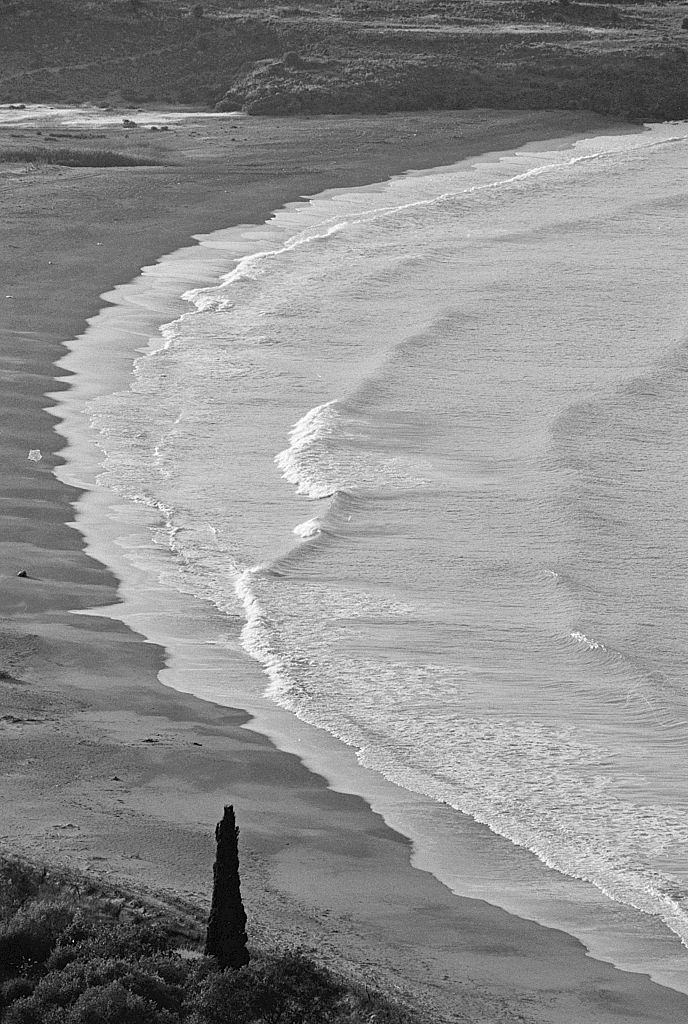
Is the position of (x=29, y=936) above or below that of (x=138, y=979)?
above

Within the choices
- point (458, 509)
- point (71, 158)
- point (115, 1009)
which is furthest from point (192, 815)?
point (71, 158)

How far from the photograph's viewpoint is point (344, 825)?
11.1 metres

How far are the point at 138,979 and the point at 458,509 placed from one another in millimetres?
11130

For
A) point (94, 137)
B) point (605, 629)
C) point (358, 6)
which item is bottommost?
point (605, 629)

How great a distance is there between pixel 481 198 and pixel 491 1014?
35266mm

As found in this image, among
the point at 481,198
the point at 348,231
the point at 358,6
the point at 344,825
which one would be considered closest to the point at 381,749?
the point at 344,825

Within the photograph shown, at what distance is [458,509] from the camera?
61.7 feet

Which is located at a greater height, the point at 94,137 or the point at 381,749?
the point at 94,137

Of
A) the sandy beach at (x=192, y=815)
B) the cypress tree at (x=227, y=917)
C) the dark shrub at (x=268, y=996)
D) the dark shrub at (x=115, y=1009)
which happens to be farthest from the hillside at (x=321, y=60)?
the dark shrub at (x=115, y=1009)

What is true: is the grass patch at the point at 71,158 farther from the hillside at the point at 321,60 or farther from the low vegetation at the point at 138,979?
the low vegetation at the point at 138,979

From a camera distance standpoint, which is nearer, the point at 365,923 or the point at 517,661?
the point at 365,923

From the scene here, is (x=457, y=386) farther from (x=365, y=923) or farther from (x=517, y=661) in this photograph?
(x=365, y=923)

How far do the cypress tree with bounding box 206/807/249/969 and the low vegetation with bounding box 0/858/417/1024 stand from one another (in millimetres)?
82

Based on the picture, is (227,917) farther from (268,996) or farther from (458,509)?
(458,509)
